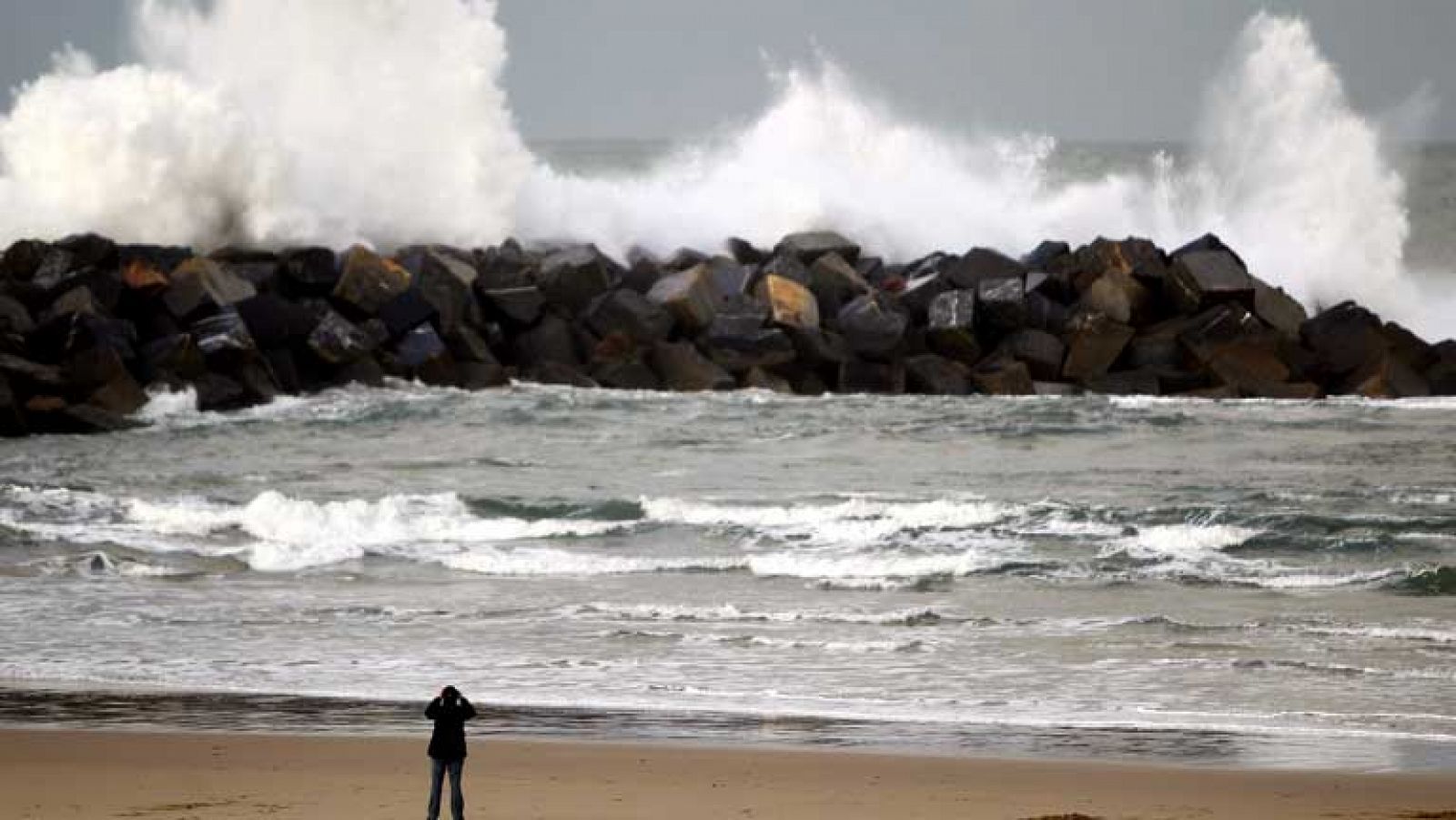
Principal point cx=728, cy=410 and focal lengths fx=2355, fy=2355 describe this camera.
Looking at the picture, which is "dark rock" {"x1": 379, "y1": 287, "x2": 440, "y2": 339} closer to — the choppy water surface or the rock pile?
the rock pile

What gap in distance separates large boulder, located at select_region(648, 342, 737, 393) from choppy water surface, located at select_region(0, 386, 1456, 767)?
507mm

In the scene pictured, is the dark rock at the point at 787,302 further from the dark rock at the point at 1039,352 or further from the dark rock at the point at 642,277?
the dark rock at the point at 1039,352

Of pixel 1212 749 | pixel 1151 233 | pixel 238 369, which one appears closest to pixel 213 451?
pixel 238 369

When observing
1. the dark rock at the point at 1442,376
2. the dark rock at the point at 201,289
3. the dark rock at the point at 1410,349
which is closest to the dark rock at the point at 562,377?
the dark rock at the point at 201,289

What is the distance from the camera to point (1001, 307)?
73.4 feet

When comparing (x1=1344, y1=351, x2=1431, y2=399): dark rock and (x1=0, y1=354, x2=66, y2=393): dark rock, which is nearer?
(x1=0, y1=354, x2=66, y2=393): dark rock

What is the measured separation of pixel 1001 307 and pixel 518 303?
4611 millimetres

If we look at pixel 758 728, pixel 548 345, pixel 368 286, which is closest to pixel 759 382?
pixel 548 345

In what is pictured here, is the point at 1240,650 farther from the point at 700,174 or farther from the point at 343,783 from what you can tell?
the point at 700,174

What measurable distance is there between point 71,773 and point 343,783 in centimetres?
98

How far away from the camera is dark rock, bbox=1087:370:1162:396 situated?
71.5ft

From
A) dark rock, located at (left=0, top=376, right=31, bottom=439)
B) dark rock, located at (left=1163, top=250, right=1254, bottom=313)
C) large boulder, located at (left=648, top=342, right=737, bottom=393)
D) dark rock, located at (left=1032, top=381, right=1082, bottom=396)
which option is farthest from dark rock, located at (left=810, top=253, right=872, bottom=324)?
dark rock, located at (left=0, top=376, right=31, bottom=439)

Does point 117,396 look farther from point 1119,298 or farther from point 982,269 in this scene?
point 1119,298

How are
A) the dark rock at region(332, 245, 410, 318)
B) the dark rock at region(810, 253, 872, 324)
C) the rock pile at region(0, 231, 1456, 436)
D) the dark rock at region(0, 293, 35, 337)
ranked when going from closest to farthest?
the dark rock at region(0, 293, 35, 337) < the rock pile at region(0, 231, 1456, 436) < the dark rock at region(332, 245, 410, 318) < the dark rock at region(810, 253, 872, 324)
